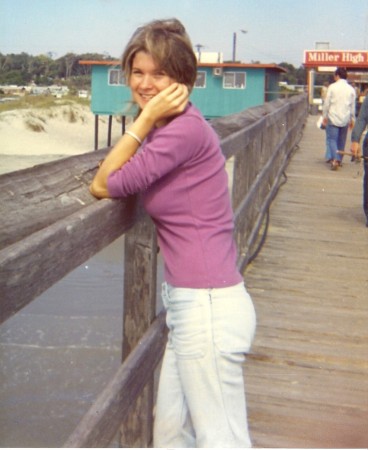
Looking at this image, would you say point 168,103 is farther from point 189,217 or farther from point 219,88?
point 219,88

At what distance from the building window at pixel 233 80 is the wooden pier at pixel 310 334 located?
3268 cm

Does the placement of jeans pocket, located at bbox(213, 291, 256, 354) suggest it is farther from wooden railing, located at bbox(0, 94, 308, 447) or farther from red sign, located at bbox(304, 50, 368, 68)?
red sign, located at bbox(304, 50, 368, 68)

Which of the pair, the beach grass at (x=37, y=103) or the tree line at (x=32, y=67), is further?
the tree line at (x=32, y=67)

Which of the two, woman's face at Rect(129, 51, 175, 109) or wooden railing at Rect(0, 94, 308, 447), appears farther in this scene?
woman's face at Rect(129, 51, 175, 109)

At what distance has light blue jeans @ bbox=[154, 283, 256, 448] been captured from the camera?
223cm

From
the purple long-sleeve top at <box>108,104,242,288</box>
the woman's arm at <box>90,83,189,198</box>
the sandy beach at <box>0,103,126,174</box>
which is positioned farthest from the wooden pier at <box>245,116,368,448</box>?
the sandy beach at <box>0,103,126,174</box>

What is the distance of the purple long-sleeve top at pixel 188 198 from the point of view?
2.18 meters

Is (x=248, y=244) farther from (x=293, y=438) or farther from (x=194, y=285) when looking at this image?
(x=194, y=285)

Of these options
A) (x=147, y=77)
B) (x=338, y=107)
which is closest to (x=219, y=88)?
(x=338, y=107)

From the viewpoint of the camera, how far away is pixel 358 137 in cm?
788

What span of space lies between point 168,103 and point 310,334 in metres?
2.69

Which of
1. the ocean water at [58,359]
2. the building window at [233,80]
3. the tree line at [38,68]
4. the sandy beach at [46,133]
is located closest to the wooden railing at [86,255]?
the ocean water at [58,359]

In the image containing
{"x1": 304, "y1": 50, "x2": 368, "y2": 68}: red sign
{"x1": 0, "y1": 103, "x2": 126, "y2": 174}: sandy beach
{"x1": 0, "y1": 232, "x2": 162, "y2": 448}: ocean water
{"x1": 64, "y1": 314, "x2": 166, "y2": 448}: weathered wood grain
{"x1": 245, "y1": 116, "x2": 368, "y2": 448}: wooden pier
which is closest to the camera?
{"x1": 64, "y1": 314, "x2": 166, "y2": 448}: weathered wood grain

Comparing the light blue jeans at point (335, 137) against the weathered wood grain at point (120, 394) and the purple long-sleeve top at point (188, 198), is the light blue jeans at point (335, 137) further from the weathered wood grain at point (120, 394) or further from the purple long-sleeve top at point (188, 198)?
the purple long-sleeve top at point (188, 198)
